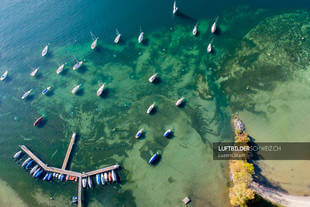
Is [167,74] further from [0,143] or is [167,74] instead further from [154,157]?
[0,143]

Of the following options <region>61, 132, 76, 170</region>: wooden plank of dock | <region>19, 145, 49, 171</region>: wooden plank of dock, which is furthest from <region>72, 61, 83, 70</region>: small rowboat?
<region>19, 145, 49, 171</region>: wooden plank of dock

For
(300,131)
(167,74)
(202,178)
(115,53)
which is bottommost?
(202,178)

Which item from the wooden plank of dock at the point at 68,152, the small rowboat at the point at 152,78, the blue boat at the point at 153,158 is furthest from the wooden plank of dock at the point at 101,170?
the small rowboat at the point at 152,78

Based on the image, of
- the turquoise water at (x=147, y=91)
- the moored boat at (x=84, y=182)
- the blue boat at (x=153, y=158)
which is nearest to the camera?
the moored boat at (x=84, y=182)

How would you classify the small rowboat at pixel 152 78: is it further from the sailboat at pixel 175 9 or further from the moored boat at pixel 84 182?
the moored boat at pixel 84 182

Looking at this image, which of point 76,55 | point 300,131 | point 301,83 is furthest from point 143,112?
point 301,83

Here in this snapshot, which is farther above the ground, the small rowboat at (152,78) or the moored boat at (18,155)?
the small rowboat at (152,78)

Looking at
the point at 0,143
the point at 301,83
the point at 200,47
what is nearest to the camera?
the point at 301,83

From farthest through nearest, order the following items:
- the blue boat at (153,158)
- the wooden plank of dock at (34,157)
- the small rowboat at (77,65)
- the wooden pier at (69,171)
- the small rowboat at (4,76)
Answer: the small rowboat at (4,76) → the small rowboat at (77,65) → the wooden plank of dock at (34,157) → the blue boat at (153,158) → the wooden pier at (69,171)

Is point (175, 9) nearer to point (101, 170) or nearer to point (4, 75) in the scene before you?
point (101, 170)
